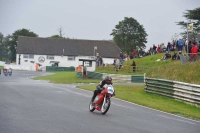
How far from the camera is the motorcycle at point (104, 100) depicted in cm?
1555

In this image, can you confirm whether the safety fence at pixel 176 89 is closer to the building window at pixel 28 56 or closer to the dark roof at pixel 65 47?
the dark roof at pixel 65 47

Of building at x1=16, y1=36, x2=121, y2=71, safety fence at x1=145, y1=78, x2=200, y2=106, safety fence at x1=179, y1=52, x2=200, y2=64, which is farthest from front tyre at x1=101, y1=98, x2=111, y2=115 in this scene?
building at x1=16, y1=36, x2=121, y2=71

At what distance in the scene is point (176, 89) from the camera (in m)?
24.8

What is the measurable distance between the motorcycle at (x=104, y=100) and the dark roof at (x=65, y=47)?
87524 mm

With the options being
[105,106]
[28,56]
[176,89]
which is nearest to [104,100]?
[105,106]

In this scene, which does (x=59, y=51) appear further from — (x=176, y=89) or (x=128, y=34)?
(x=176, y=89)

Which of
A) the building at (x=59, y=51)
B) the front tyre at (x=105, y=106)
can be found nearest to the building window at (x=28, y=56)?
the building at (x=59, y=51)

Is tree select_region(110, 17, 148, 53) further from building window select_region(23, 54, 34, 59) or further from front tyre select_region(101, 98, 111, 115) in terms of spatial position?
front tyre select_region(101, 98, 111, 115)

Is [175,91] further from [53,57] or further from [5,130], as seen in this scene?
[53,57]

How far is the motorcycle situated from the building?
85.1 m

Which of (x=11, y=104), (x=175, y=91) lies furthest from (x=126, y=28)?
(x=11, y=104)

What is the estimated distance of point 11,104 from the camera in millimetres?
16969

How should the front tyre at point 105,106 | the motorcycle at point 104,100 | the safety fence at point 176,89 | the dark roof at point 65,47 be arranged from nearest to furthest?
the motorcycle at point 104,100 → the front tyre at point 105,106 → the safety fence at point 176,89 → the dark roof at point 65,47

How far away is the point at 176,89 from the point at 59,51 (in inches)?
3176
